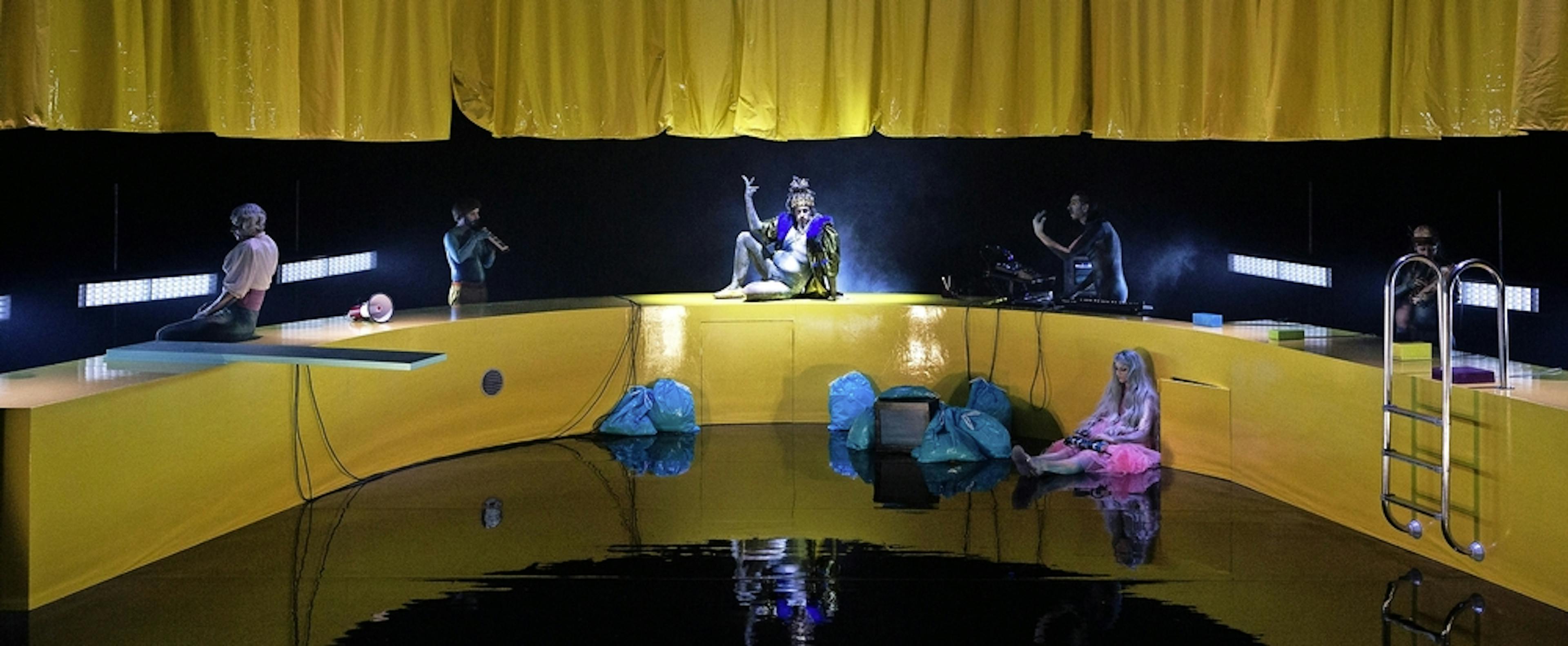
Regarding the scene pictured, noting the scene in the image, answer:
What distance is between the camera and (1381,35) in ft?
26.0

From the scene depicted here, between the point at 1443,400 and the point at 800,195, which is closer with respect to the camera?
the point at 1443,400

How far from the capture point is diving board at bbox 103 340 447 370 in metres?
6.45

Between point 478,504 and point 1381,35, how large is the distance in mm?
5294

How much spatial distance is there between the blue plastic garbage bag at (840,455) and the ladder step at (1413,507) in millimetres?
2864

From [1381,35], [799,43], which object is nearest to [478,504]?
[799,43]

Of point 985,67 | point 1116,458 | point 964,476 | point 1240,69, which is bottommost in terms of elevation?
point 964,476

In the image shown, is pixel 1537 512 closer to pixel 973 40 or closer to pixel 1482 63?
pixel 1482 63

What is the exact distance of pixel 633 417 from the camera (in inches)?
374

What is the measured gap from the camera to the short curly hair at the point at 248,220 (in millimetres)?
7383

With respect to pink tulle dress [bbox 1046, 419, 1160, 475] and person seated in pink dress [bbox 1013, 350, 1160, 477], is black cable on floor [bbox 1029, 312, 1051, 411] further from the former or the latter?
pink tulle dress [bbox 1046, 419, 1160, 475]

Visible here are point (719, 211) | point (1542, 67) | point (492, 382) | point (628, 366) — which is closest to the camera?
point (1542, 67)

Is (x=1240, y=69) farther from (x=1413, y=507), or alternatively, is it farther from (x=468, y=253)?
(x=468, y=253)

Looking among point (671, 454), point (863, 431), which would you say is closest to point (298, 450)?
point (671, 454)

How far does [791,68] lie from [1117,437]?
10.7ft
